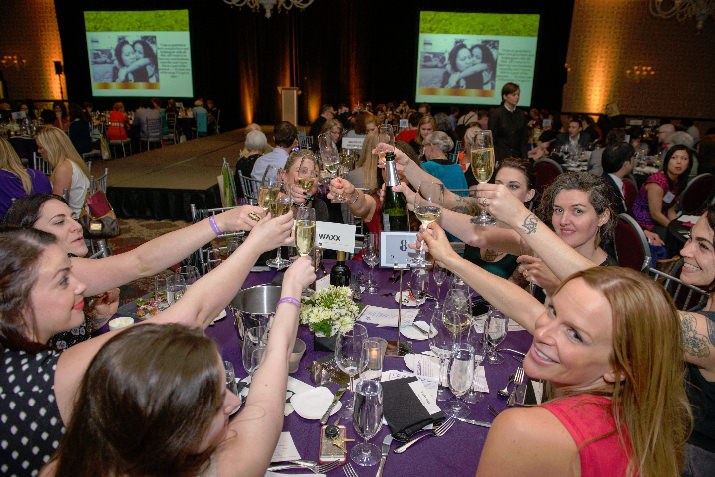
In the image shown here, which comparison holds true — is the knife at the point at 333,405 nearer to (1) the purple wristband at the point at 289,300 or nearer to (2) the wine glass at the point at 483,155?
(1) the purple wristband at the point at 289,300

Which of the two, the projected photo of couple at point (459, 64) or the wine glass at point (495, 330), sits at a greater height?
the projected photo of couple at point (459, 64)

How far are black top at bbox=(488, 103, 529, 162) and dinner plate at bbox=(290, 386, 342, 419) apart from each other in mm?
5926

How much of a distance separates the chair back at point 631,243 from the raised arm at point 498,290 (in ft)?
4.93

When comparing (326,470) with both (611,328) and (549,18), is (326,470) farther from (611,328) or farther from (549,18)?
(549,18)

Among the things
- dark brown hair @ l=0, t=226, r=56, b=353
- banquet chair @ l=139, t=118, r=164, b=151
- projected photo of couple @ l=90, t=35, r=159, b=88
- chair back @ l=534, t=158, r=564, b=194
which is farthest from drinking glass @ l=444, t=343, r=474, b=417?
projected photo of couple @ l=90, t=35, r=159, b=88

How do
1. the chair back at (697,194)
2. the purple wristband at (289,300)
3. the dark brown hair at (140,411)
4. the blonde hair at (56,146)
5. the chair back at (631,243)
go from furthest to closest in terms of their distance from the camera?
the chair back at (697,194)
the blonde hair at (56,146)
the chair back at (631,243)
the purple wristband at (289,300)
the dark brown hair at (140,411)

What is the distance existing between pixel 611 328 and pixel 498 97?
14.3 metres

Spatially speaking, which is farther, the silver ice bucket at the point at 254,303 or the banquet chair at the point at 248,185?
the banquet chair at the point at 248,185

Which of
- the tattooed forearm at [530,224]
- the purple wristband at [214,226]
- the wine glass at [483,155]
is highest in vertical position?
the wine glass at [483,155]

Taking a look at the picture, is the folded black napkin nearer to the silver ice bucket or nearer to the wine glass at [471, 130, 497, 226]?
the silver ice bucket

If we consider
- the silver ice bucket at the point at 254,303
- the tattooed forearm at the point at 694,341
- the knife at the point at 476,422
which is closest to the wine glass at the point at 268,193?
the silver ice bucket at the point at 254,303

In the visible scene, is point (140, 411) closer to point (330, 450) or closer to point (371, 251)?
point (330, 450)

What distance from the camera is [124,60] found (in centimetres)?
1591

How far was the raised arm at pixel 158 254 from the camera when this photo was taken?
1.91 meters
